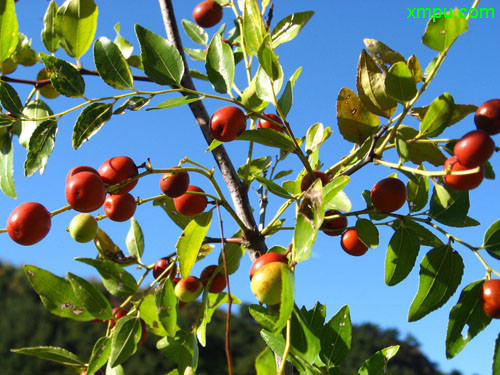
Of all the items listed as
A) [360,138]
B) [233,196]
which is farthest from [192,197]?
[360,138]

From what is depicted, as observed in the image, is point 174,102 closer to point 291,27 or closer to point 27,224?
point 27,224

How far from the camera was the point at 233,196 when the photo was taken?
1.10 meters

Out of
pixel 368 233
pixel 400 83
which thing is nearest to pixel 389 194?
pixel 368 233

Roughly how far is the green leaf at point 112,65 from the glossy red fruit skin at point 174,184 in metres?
0.18

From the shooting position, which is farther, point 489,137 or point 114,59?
point 114,59

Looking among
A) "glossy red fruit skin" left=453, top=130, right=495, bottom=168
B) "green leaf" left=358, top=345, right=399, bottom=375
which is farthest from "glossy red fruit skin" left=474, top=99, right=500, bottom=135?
"green leaf" left=358, top=345, right=399, bottom=375

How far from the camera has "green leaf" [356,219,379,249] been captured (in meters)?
0.91

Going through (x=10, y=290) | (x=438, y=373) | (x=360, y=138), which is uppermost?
(x=360, y=138)

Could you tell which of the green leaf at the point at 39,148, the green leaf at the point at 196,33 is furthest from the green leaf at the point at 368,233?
the green leaf at the point at 196,33

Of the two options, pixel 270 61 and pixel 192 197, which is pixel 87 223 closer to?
pixel 192 197

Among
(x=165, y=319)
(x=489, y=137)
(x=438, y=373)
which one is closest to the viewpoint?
(x=489, y=137)

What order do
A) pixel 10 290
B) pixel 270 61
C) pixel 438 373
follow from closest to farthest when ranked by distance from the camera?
pixel 270 61 < pixel 10 290 < pixel 438 373

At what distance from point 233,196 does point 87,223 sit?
11.6 inches

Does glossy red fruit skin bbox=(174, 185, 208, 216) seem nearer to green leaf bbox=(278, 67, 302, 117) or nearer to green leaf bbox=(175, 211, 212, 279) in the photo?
green leaf bbox=(175, 211, 212, 279)
